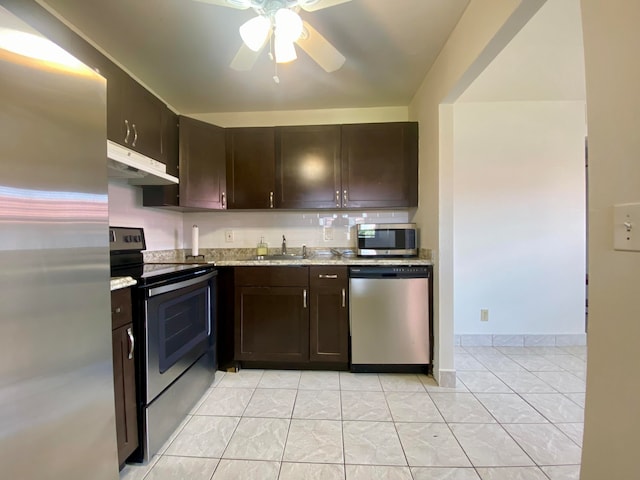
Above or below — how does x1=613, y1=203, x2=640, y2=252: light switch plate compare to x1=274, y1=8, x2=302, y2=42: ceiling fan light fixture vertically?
below

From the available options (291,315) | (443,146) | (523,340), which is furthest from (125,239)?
(523,340)

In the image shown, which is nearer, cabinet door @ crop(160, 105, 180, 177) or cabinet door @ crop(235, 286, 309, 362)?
cabinet door @ crop(160, 105, 180, 177)

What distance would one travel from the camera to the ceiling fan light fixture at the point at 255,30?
1.29 m

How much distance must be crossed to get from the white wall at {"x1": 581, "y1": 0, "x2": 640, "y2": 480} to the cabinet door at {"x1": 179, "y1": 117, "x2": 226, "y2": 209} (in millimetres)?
2383

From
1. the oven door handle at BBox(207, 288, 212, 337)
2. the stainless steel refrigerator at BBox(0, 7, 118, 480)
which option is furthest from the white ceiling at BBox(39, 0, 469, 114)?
the oven door handle at BBox(207, 288, 212, 337)

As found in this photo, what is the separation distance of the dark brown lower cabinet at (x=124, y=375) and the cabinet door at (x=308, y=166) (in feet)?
5.18

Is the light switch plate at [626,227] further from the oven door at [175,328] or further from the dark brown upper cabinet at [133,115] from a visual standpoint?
the dark brown upper cabinet at [133,115]

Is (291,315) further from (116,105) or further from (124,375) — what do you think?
(116,105)

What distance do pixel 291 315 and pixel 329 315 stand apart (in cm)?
32

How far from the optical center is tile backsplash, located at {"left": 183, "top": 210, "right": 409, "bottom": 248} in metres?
2.83

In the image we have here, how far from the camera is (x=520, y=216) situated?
273 cm

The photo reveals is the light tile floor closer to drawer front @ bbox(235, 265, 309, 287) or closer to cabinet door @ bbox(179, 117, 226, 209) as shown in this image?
drawer front @ bbox(235, 265, 309, 287)

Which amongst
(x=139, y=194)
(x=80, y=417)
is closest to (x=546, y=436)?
(x=80, y=417)

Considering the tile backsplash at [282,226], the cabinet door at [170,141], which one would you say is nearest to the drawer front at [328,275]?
the tile backsplash at [282,226]
